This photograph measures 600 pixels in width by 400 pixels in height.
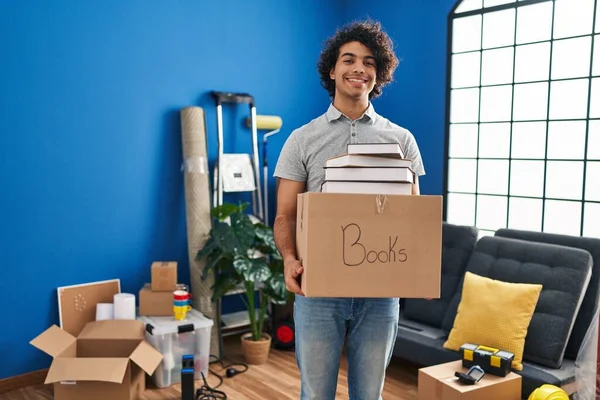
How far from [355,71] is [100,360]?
1858 millimetres

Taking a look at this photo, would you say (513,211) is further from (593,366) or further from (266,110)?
(266,110)

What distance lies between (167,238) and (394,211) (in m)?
2.45

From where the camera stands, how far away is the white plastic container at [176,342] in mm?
2967

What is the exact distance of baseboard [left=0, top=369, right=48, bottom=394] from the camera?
9.56 ft

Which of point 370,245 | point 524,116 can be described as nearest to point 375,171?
point 370,245

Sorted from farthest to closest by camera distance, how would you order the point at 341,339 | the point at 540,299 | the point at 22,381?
the point at 22,381 < the point at 540,299 < the point at 341,339

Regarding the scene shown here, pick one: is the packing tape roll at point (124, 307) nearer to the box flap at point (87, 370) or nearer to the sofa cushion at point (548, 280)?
the box flap at point (87, 370)

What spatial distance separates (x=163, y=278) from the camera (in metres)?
3.17

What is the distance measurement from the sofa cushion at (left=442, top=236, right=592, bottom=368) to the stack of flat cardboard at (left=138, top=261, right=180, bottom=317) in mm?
1715

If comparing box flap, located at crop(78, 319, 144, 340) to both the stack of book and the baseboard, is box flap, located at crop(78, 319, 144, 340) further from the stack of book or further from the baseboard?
the stack of book

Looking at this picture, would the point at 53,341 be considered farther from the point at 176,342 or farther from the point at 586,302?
the point at 586,302

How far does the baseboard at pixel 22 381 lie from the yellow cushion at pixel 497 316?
2.14 meters

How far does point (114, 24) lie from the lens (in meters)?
3.21

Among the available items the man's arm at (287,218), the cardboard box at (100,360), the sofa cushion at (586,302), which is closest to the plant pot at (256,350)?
the cardboard box at (100,360)
